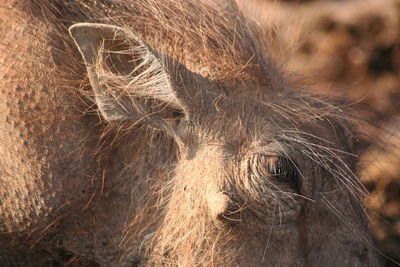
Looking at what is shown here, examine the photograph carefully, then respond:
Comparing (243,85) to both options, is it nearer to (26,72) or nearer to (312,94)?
(312,94)

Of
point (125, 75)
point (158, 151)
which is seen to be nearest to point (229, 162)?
point (158, 151)

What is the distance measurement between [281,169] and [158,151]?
51cm

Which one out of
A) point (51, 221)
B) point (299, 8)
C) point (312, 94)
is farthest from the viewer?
point (299, 8)

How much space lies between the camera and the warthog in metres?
2.59

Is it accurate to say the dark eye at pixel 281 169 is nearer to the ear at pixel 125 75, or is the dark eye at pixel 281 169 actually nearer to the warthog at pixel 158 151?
the warthog at pixel 158 151

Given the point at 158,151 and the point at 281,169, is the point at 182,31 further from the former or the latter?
the point at 281,169

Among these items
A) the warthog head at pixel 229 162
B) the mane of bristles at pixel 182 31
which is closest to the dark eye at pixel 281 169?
the warthog head at pixel 229 162

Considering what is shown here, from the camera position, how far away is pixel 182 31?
2828mm

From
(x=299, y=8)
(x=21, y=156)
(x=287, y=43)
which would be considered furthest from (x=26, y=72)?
(x=299, y=8)

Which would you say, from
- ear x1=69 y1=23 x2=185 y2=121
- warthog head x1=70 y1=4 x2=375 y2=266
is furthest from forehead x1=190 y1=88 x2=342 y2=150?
ear x1=69 y1=23 x2=185 y2=121

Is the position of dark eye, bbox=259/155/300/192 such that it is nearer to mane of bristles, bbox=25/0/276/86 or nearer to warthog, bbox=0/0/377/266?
warthog, bbox=0/0/377/266

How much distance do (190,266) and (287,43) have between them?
1.50 m

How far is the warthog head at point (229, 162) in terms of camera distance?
2572 mm

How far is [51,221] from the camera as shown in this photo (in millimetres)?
2719
